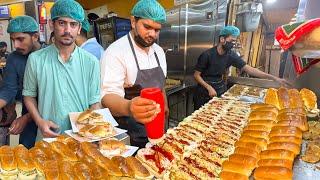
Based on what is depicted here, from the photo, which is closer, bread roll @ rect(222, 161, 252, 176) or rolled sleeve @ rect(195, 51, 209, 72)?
bread roll @ rect(222, 161, 252, 176)

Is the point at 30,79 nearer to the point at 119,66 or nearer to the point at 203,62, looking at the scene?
the point at 119,66

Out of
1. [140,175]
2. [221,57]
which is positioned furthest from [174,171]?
[221,57]

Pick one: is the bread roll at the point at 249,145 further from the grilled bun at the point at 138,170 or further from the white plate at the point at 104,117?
the white plate at the point at 104,117

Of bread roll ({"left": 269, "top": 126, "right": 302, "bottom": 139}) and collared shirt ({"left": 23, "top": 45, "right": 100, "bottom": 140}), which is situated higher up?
collared shirt ({"left": 23, "top": 45, "right": 100, "bottom": 140})

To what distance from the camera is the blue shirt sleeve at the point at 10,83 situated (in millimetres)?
2793

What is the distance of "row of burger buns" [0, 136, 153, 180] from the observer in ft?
4.78

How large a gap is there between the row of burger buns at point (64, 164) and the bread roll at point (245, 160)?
561mm

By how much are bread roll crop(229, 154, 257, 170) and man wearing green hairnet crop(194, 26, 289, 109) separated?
308 cm

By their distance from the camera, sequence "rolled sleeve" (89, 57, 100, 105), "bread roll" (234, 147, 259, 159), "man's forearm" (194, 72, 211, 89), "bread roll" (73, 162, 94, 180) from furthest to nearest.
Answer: "man's forearm" (194, 72, 211, 89) < "rolled sleeve" (89, 57, 100, 105) < "bread roll" (234, 147, 259, 159) < "bread roll" (73, 162, 94, 180)

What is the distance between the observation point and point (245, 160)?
5.74 ft

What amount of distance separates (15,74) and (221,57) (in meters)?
3.39

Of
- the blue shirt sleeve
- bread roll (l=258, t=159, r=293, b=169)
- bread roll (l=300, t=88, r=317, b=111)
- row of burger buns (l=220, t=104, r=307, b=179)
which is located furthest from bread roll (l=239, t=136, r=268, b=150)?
the blue shirt sleeve

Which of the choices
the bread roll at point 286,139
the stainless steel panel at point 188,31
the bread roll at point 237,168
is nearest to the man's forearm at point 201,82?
the stainless steel panel at point 188,31

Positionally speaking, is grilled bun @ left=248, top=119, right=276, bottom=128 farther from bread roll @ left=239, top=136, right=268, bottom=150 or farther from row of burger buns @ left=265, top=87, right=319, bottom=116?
row of burger buns @ left=265, top=87, right=319, bottom=116
